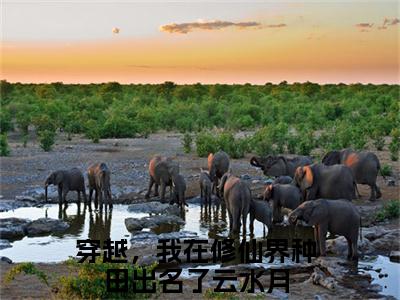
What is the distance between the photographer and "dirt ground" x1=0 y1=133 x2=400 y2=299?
938 cm

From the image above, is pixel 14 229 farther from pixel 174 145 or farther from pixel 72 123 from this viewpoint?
pixel 72 123

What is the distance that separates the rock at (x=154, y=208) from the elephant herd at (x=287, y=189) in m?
0.62

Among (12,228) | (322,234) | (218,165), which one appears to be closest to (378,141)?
(218,165)

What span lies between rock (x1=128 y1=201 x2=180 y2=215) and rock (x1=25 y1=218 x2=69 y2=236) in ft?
7.55

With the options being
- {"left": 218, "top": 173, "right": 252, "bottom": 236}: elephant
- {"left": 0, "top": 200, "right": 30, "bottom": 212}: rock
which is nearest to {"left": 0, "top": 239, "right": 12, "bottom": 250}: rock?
{"left": 0, "top": 200, "right": 30, "bottom": 212}: rock

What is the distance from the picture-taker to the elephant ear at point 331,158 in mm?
17125

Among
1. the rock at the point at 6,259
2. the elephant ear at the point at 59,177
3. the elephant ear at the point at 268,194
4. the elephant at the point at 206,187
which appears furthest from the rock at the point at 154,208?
the rock at the point at 6,259

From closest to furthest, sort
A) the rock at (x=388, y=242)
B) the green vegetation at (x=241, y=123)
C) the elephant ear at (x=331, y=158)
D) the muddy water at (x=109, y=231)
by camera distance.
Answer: the muddy water at (x=109, y=231)
the rock at (x=388, y=242)
the elephant ear at (x=331, y=158)
the green vegetation at (x=241, y=123)

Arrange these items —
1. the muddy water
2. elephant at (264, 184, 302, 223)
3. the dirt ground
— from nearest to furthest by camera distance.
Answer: the dirt ground
the muddy water
elephant at (264, 184, 302, 223)

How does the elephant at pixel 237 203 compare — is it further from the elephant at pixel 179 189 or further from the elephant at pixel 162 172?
the elephant at pixel 162 172

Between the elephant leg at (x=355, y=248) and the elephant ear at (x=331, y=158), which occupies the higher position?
the elephant ear at (x=331, y=158)

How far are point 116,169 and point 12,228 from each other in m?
8.61

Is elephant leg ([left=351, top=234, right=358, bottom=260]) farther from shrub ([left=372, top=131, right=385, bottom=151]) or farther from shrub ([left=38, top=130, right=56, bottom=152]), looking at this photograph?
shrub ([left=38, top=130, right=56, bottom=152])

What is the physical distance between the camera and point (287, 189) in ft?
46.0
